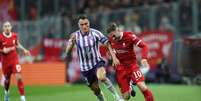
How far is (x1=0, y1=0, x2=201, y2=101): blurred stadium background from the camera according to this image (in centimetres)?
2917

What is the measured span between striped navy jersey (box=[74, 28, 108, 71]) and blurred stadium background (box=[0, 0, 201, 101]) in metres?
9.97

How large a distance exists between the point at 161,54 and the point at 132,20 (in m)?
2.25

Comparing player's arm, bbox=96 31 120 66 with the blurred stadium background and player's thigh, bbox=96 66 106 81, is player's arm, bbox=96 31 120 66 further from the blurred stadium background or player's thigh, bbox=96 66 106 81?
the blurred stadium background

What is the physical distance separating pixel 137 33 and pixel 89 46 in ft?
47.1

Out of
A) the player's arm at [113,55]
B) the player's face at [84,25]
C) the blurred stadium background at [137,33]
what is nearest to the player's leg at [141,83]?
the player's arm at [113,55]

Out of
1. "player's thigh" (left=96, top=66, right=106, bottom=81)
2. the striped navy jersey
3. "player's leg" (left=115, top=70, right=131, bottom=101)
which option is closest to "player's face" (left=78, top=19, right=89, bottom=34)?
the striped navy jersey

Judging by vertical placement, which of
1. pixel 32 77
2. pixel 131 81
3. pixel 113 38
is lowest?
pixel 32 77

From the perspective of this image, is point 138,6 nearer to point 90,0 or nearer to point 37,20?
point 90,0

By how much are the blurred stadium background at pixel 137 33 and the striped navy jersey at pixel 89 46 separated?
9.97 m

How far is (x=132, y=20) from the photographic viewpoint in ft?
102

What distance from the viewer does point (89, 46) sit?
16625 mm

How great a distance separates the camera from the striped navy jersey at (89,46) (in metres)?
16.5

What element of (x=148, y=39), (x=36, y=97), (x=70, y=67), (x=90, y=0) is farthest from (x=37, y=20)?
(x=36, y=97)

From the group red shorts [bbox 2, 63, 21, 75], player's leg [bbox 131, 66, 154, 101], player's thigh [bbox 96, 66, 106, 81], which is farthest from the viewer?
red shorts [bbox 2, 63, 21, 75]
